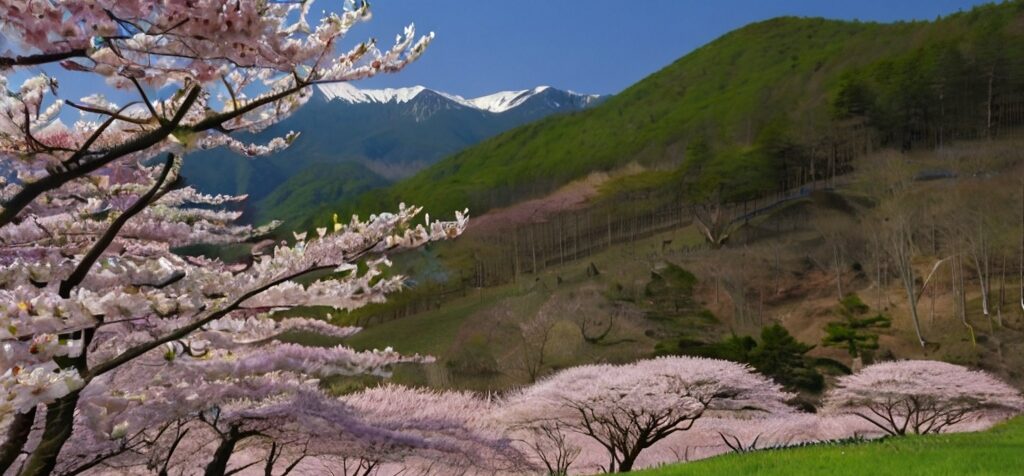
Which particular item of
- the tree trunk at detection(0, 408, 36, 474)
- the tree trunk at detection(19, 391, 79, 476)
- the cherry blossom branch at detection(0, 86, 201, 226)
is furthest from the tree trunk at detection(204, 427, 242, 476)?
the cherry blossom branch at detection(0, 86, 201, 226)

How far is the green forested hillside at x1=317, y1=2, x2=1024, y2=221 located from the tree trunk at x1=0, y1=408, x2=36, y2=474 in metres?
48.6

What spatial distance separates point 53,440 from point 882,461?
26.9ft

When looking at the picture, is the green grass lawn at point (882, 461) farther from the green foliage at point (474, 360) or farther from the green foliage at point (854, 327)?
the green foliage at point (474, 360)

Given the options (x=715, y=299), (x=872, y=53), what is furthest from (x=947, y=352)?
(x=872, y=53)

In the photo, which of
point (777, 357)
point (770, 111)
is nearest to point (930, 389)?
point (777, 357)

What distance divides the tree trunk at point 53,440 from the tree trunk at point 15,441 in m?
0.09

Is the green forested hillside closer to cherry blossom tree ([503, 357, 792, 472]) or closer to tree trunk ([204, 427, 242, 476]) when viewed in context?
cherry blossom tree ([503, 357, 792, 472])

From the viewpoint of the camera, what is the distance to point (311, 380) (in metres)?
7.87

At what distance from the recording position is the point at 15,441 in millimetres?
3293

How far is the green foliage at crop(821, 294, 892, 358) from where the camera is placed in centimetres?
2859

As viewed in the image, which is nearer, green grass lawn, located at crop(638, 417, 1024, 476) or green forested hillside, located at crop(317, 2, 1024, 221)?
green grass lawn, located at crop(638, 417, 1024, 476)

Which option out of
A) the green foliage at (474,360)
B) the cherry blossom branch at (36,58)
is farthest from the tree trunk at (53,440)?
the green foliage at (474,360)

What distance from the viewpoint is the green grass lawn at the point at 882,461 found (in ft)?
24.1

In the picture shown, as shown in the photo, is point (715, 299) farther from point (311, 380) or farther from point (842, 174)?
point (311, 380)
